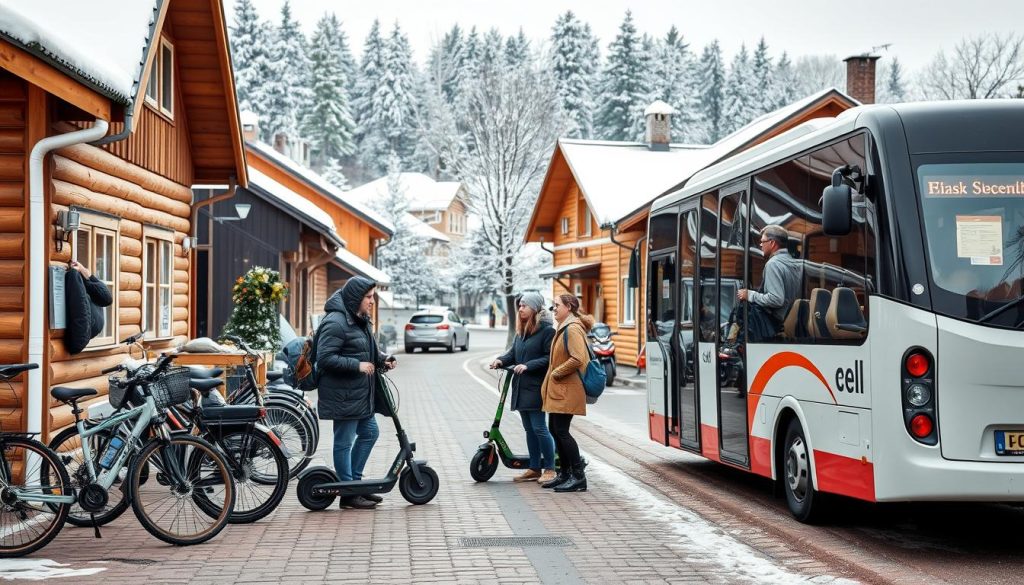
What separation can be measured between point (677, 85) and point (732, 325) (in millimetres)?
90122

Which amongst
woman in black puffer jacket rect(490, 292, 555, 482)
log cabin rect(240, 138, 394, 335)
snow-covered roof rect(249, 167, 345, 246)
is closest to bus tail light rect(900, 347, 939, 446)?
woman in black puffer jacket rect(490, 292, 555, 482)

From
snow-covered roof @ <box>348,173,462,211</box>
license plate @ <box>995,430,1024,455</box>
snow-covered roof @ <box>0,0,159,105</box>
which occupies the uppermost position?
snow-covered roof @ <box>348,173,462,211</box>

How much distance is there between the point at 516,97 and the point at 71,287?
141 feet

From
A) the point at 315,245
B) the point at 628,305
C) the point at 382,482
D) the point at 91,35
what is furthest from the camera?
the point at 628,305

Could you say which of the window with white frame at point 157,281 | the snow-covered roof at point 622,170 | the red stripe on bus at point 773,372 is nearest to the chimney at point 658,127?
the snow-covered roof at point 622,170

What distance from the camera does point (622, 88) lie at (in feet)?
315

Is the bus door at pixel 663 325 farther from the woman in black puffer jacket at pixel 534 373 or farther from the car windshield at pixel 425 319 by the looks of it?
the car windshield at pixel 425 319

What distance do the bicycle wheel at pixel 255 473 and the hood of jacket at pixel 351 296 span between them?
1284 millimetres

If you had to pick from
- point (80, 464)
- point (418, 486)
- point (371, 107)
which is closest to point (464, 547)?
point (418, 486)

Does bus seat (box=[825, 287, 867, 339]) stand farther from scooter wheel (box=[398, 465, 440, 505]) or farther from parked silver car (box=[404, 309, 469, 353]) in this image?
parked silver car (box=[404, 309, 469, 353])

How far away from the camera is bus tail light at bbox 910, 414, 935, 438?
7.41 m

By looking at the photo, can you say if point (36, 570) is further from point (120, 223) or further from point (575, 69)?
point (575, 69)

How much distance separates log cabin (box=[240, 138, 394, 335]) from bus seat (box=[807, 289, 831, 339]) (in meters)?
23.8

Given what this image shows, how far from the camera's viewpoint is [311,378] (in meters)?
10.3
